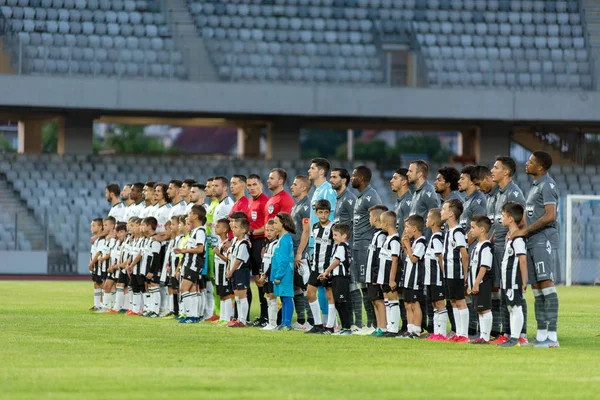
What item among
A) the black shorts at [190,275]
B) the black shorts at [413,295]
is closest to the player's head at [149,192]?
the black shorts at [190,275]

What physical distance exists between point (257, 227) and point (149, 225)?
2017 millimetres

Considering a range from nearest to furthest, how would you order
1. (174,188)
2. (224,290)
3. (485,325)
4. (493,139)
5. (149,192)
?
(485,325) < (224,290) < (174,188) < (149,192) < (493,139)

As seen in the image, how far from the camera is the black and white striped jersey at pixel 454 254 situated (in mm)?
12055

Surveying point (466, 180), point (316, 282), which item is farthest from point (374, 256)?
point (466, 180)

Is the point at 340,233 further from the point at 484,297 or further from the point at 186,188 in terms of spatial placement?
the point at 186,188

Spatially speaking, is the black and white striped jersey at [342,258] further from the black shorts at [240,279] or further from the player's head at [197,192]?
the player's head at [197,192]

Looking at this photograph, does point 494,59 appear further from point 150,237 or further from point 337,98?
point 150,237

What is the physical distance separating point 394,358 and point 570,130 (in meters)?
28.3

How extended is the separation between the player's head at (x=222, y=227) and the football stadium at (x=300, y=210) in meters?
0.04

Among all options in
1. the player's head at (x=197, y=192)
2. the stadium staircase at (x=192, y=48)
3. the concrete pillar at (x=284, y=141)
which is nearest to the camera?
the player's head at (x=197, y=192)

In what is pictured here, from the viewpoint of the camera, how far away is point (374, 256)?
507 inches

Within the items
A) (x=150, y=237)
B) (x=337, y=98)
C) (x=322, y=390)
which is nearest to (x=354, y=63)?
(x=337, y=98)

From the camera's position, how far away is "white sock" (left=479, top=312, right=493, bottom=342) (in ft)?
39.0

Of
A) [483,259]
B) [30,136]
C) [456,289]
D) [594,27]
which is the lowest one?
[456,289]
